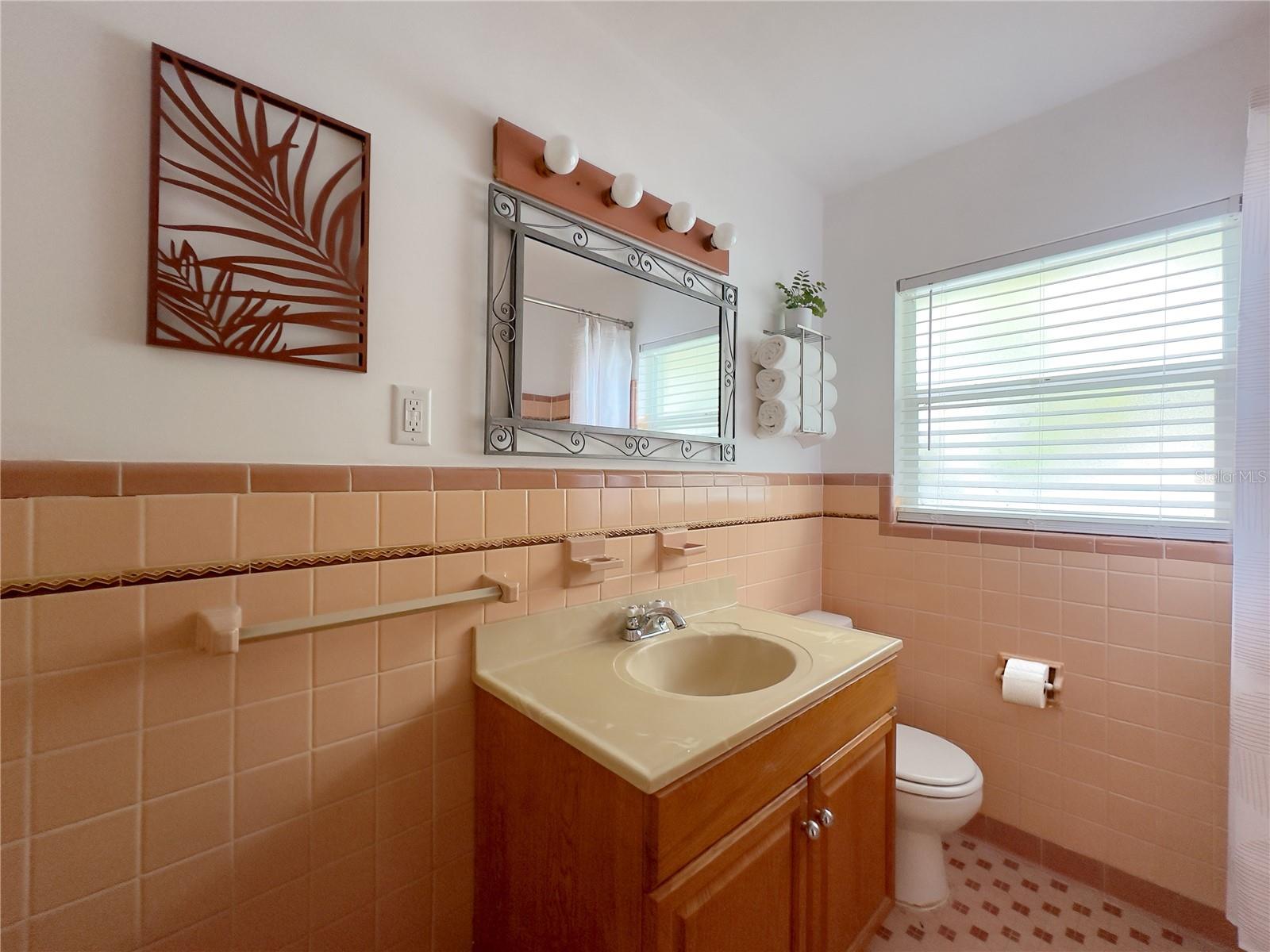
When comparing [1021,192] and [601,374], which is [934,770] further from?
[1021,192]

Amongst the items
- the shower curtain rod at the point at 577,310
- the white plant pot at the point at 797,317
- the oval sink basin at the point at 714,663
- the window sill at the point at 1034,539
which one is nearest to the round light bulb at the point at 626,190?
the shower curtain rod at the point at 577,310

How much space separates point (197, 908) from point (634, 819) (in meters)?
0.75

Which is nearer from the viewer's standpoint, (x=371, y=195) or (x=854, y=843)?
(x=371, y=195)

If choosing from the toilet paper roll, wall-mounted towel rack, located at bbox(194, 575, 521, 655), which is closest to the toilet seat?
the toilet paper roll

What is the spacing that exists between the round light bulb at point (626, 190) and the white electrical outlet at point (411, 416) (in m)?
0.75

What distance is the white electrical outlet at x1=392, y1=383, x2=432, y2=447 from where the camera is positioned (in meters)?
1.07

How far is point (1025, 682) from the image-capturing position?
1679 millimetres

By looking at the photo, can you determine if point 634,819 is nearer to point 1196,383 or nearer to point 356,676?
point 356,676

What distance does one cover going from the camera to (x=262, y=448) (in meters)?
0.92

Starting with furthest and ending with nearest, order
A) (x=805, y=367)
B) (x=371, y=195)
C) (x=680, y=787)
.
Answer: (x=805, y=367) < (x=371, y=195) < (x=680, y=787)

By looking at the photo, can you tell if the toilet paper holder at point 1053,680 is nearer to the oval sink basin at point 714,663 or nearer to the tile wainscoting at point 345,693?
the tile wainscoting at point 345,693

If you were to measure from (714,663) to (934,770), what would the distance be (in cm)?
75

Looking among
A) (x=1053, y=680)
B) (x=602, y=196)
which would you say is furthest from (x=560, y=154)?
(x=1053, y=680)

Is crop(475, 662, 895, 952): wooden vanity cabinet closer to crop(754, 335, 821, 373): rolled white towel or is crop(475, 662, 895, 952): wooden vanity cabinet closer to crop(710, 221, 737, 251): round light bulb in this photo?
crop(754, 335, 821, 373): rolled white towel
